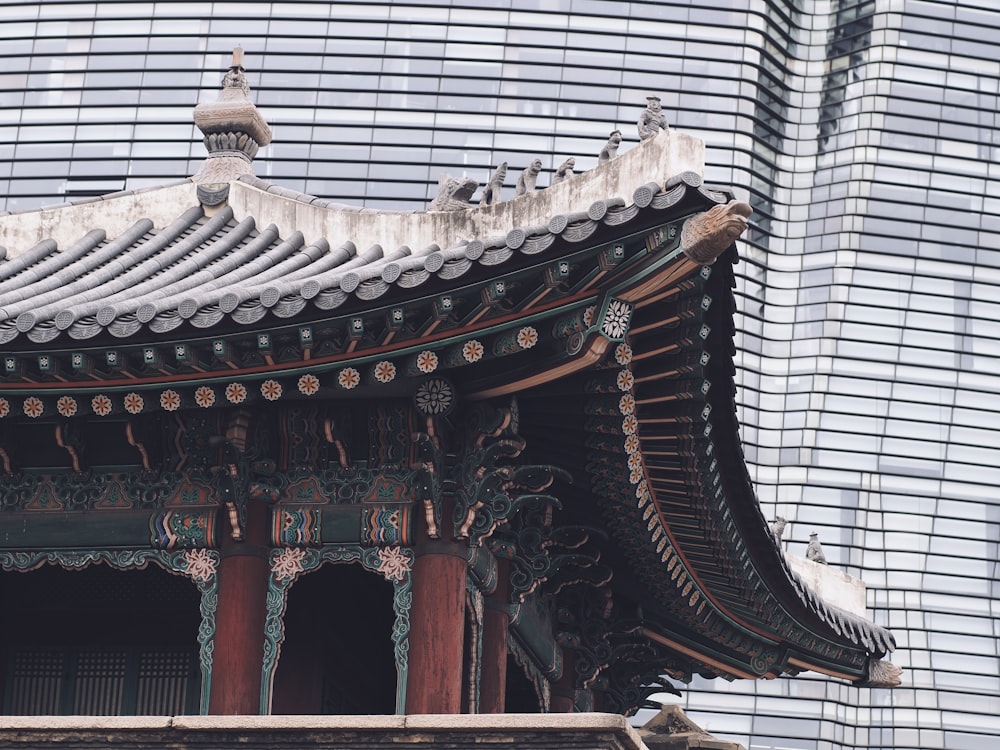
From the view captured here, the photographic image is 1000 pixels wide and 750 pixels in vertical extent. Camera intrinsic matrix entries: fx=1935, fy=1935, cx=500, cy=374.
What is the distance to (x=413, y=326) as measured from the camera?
1316 cm

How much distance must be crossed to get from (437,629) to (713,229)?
3664 millimetres

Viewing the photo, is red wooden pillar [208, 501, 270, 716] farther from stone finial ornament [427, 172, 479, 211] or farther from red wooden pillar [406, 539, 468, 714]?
stone finial ornament [427, 172, 479, 211]

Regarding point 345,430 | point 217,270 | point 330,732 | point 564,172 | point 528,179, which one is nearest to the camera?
point 330,732

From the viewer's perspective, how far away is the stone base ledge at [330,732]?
39.0ft

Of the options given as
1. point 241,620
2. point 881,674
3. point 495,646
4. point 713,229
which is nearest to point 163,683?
point 241,620

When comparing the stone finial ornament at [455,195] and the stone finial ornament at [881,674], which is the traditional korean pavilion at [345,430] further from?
the stone finial ornament at [881,674]

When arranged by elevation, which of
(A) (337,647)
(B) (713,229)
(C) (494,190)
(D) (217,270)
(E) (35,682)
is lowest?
(E) (35,682)

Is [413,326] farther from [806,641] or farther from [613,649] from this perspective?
[806,641]

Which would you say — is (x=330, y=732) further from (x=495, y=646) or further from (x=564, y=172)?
(x=564, y=172)

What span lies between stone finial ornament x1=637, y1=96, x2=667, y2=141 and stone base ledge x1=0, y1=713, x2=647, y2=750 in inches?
169

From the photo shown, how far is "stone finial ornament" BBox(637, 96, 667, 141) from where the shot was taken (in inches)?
547

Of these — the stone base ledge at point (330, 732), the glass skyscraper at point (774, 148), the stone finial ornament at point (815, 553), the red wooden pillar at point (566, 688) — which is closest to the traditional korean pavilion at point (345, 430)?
the red wooden pillar at point (566, 688)

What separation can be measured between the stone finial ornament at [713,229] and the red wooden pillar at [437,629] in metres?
3.09

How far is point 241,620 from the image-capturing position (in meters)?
14.2
